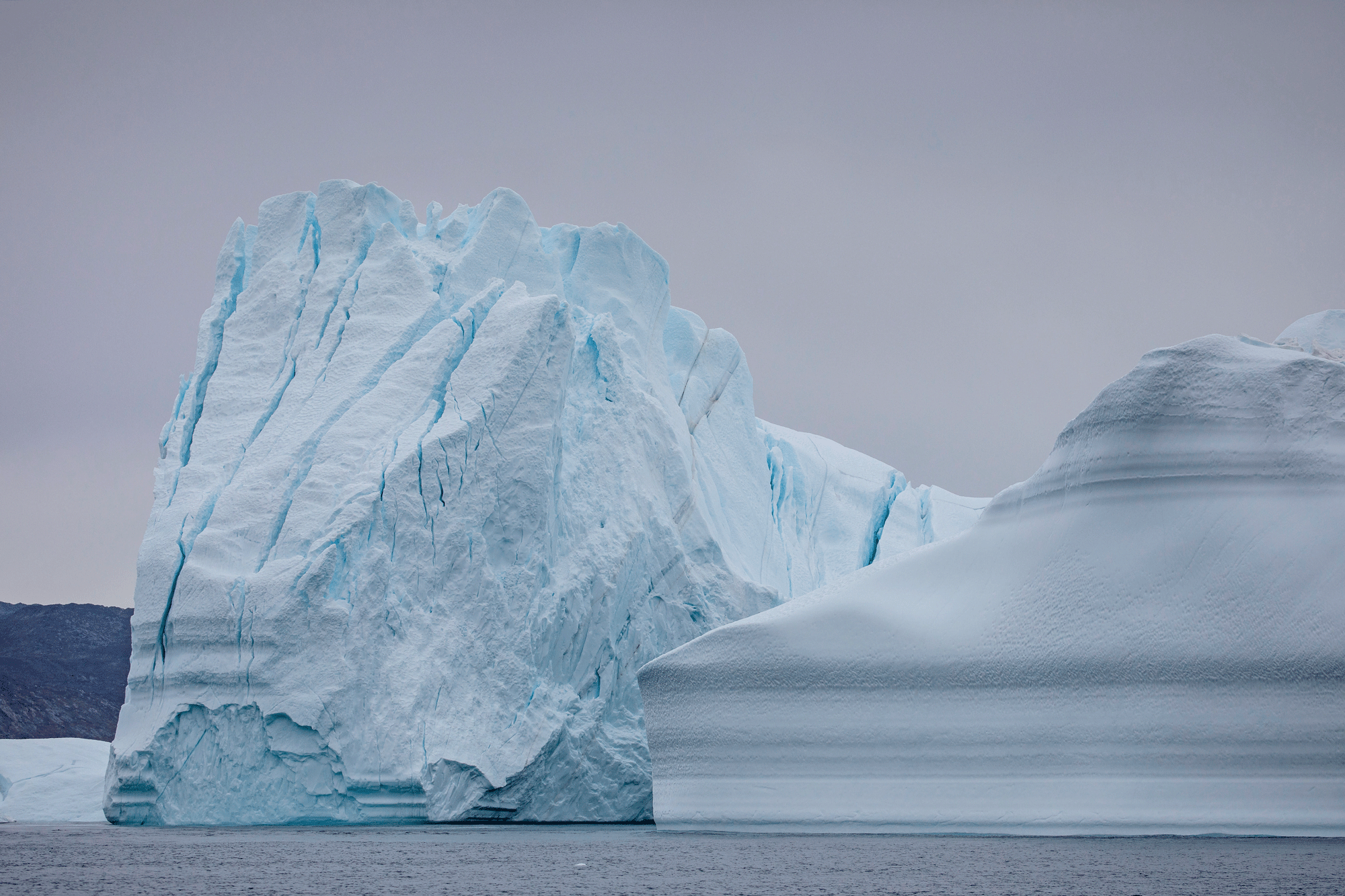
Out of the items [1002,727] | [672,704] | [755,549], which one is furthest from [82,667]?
[1002,727]

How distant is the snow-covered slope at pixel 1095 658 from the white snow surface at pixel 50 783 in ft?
21.2

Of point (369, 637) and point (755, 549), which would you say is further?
point (755, 549)

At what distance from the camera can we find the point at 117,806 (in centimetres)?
1130

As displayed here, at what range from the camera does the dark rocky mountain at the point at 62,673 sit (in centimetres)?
2936

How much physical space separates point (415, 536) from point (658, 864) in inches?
196

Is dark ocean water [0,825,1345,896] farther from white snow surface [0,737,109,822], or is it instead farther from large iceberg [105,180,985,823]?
white snow surface [0,737,109,822]

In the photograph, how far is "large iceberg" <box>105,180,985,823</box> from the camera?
36.2ft

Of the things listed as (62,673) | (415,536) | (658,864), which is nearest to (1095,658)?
(658,864)

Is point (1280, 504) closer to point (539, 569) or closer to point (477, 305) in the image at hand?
point (539, 569)

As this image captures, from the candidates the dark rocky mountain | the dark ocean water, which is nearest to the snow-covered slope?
the dark ocean water

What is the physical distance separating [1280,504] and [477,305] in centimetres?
706

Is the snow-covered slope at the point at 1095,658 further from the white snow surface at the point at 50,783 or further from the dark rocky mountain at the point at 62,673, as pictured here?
the dark rocky mountain at the point at 62,673

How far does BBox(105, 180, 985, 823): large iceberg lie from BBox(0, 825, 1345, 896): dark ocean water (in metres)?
1.33

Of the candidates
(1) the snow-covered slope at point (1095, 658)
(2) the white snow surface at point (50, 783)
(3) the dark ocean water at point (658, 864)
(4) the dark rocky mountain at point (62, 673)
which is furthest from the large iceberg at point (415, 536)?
(4) the dark rocky mountain at point (62, 673)
